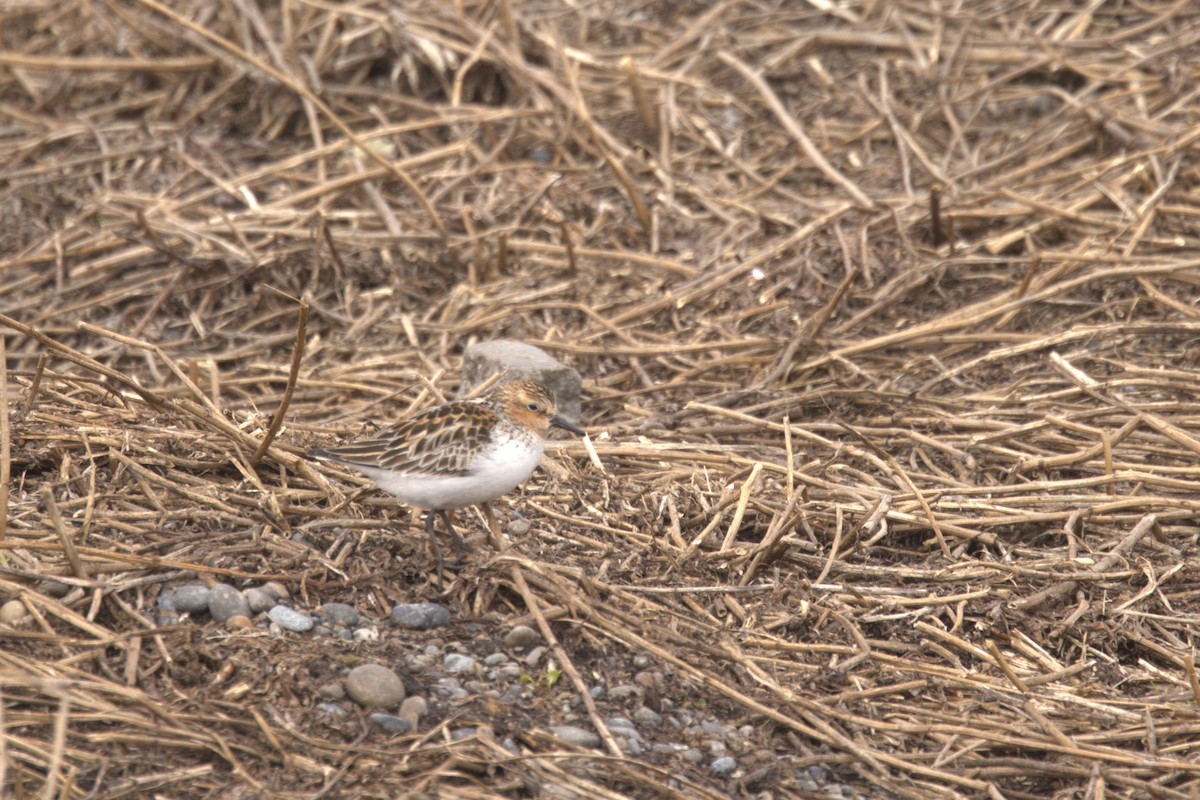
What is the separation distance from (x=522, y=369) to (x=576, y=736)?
280cm

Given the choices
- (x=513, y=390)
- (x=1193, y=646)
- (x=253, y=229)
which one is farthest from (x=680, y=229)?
(x=1193, y=646)

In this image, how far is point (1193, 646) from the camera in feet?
17.9

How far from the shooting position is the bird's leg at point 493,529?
5.59 metres

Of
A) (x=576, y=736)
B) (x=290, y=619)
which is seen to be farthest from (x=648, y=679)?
(x=290, y=619)

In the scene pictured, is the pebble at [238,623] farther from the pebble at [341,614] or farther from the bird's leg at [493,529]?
the bird's leg at [493,529]

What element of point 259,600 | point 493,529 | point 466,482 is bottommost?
point 493,529

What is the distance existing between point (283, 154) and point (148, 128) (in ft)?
3.47

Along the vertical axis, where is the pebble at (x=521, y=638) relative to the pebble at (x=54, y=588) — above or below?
below

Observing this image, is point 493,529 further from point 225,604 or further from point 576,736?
point 576,736

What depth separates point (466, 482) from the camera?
522 centimetres

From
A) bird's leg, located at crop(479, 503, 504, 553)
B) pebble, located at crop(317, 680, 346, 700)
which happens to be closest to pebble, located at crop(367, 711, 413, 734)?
pebble, located at crop(317, 680, 346, 700)

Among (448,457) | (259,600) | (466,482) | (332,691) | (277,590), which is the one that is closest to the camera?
(332,691)

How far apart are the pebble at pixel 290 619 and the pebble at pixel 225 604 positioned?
0.10 metres

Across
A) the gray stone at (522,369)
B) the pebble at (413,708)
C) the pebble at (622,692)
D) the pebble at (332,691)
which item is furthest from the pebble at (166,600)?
the gray stone at (522,369)
